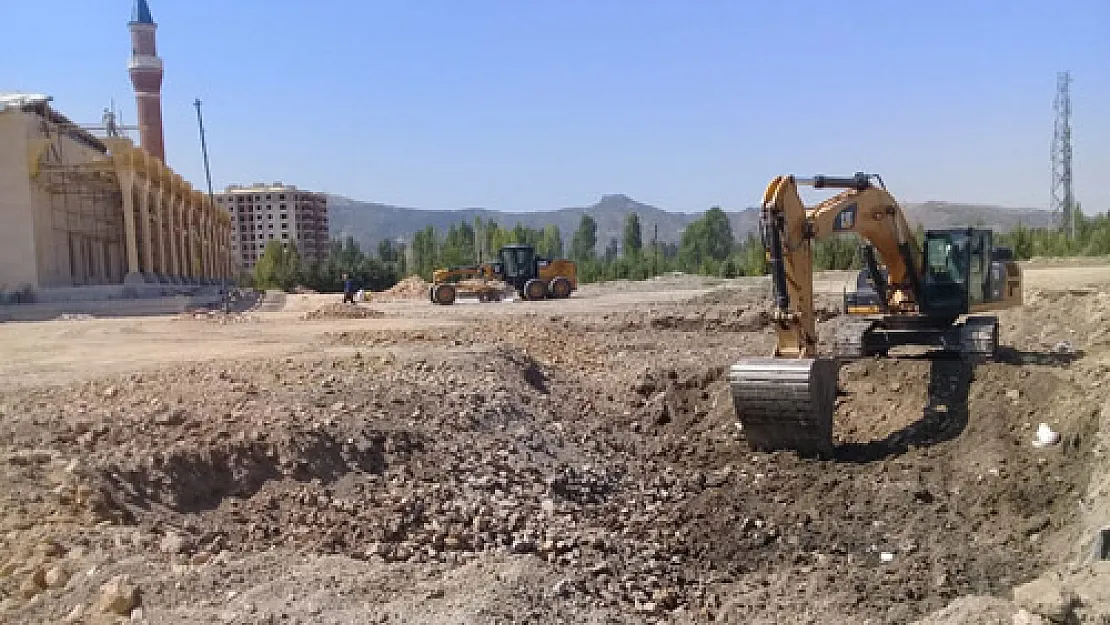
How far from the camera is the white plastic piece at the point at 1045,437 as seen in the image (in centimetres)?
852

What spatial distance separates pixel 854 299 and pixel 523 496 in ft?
21.7

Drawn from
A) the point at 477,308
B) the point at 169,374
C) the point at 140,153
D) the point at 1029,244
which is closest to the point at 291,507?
the point at 169,374

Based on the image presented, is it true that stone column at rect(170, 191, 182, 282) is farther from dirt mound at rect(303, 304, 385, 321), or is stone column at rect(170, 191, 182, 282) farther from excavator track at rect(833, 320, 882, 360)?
excavator track at rect(833, 320, 882, 360)

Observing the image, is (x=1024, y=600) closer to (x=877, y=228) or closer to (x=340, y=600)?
(x=340, y=600)

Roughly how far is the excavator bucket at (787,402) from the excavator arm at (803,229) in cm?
43

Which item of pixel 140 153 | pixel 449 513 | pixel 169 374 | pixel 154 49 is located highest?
pixel 154 49

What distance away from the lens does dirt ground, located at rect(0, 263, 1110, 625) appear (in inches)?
235

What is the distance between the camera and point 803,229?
32.8ft

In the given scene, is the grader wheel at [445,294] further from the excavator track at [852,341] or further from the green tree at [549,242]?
the green tree at [549,242]

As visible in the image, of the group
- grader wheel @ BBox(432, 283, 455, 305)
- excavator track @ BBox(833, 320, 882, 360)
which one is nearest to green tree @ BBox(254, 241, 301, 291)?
grader wheel @ BBox(432, 283, 455, 305)

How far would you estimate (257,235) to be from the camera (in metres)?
143

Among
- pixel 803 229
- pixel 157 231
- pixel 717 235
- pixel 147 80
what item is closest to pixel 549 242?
pixel 717 235

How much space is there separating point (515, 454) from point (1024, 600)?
5.86 metres

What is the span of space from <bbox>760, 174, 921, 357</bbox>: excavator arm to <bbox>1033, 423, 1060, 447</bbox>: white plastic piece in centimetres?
225
